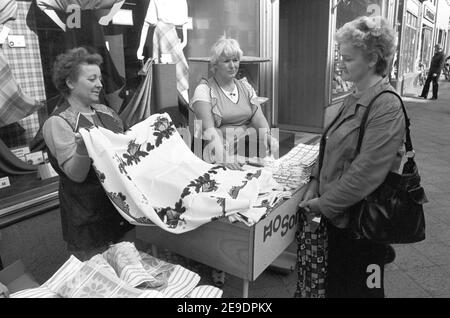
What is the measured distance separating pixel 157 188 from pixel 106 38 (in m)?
2.52

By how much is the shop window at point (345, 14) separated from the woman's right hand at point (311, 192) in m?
4.80

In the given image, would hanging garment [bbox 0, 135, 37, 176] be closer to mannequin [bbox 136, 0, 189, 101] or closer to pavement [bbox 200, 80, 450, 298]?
mannequin [bbox 136, 0, 189, 101]

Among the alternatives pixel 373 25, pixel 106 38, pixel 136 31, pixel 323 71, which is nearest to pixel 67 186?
pixel 373 25

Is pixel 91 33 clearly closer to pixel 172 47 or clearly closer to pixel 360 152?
pixel 172 47

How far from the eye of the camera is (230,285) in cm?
274

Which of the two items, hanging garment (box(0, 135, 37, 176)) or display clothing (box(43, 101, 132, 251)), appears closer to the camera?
display clothing (box(43, 101, 132, 251))

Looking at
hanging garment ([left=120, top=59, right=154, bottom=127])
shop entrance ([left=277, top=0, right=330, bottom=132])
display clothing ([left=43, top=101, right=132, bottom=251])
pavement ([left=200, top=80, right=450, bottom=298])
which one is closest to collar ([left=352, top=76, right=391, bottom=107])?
display clothing ([left=43, top=101, right=132, bottom=251])

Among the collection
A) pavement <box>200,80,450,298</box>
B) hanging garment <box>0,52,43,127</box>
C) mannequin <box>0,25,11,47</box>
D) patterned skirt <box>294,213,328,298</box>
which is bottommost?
pavement <box>200,80,450,298</box>

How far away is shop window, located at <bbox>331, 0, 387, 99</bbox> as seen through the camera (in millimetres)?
7223

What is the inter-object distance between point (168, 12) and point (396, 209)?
3652 millimetres

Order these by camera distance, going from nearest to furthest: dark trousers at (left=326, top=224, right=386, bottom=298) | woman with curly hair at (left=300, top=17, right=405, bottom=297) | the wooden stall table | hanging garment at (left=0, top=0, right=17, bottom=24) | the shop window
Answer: woman with curly hair at (left=300, top=17, right=405, bottom=297), the wooden stall table, dark trousers at (left=326, top=224, right=386, bottom=298), hanging garment at (left=0, top=0, right=17, bottom=24), the shop window

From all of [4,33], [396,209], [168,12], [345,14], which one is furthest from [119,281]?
[345,14]

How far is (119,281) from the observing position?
145 centimetres

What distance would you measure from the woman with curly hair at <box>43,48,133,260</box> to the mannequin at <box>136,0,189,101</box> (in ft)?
7.54
